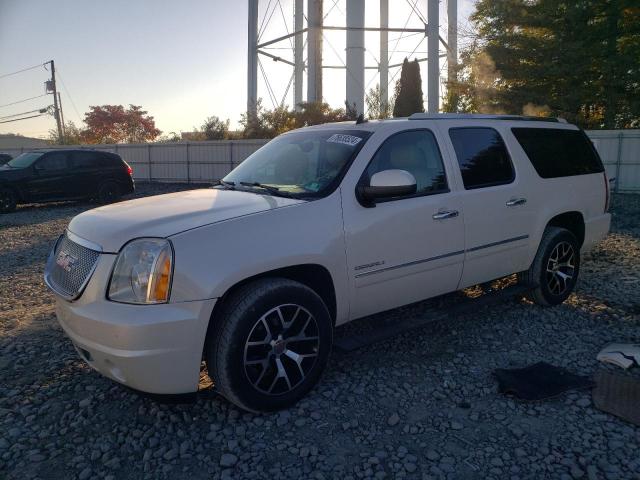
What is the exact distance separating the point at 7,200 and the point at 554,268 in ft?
45.7

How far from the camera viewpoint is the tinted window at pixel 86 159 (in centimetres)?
1509

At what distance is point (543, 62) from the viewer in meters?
20.5

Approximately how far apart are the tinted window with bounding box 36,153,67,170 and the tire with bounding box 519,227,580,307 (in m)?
13.6

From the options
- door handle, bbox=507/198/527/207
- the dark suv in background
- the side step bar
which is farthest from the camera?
the dark suv in background

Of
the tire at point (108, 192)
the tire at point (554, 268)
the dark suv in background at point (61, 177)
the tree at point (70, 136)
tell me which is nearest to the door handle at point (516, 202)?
the tire at point (554, 268)

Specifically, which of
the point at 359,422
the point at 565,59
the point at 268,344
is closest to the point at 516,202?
the point at 359,422

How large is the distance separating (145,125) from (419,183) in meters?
49.7

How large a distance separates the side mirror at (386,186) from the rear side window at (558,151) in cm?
192

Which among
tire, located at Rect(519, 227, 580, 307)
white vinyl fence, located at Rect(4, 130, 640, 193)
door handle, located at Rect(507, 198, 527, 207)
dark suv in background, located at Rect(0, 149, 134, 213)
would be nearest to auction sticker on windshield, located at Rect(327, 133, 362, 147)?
door handle, located at Rect(507, 198, 527, 207)

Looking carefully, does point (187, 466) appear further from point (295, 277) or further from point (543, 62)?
point (543, 62)

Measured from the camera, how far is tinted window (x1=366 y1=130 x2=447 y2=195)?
3953mm

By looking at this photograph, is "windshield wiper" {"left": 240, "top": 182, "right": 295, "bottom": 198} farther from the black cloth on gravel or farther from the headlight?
the black cloth on gravel

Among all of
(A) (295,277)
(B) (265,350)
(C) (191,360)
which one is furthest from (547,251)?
(C) (191,360)

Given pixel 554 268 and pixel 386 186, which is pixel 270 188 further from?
pixel 554 268
